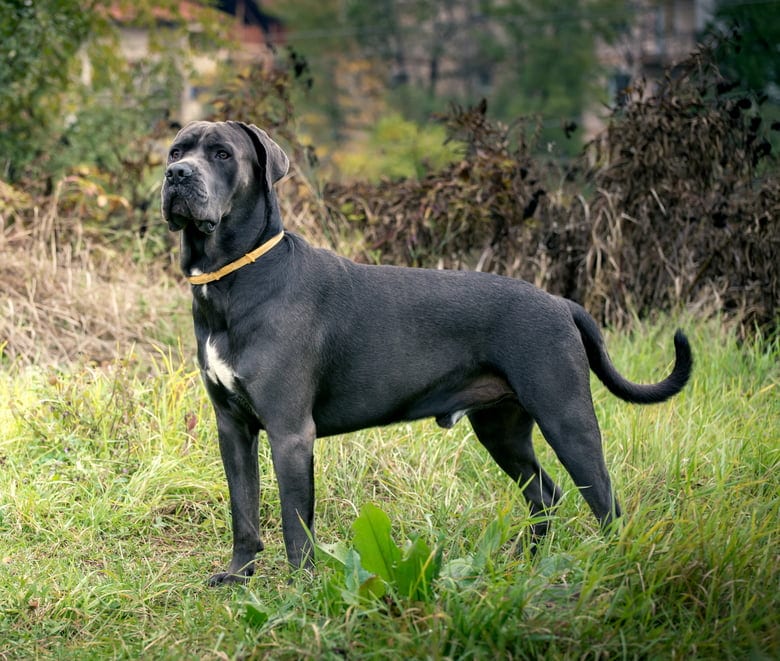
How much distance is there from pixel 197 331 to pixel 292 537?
87 centimetres

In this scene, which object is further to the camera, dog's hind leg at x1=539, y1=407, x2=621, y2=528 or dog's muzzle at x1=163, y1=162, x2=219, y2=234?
dog's hind leg at x1=539, y1=407, x2=621, y2=528

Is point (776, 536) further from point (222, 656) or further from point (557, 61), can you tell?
point (557, 61)

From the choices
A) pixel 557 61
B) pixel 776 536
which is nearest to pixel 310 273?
pixel 776 536

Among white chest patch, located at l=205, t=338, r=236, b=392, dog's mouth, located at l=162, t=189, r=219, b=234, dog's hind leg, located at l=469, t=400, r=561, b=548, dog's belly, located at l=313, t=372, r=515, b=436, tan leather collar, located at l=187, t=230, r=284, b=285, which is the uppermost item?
dog's mouth, located at l=162, t=189, r=219, b=234

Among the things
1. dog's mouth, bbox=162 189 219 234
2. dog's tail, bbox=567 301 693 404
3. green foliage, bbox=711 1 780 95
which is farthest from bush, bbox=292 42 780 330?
green foliage, bbox=711 1 780 95

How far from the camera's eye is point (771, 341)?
22.1ft

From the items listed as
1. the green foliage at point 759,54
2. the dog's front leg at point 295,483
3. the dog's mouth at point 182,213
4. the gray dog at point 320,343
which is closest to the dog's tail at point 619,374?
the gray dog at point 320,343

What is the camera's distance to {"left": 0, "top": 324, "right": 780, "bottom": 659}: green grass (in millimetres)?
2920

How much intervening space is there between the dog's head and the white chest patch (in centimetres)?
45

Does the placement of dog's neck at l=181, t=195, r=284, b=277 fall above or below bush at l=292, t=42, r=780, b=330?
above

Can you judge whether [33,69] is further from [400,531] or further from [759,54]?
[759,54]

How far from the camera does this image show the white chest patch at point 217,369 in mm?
3586

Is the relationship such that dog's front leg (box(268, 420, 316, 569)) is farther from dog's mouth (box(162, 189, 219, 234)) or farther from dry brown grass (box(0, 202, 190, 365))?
dry brown grass (box(0, 202, 190, 365))

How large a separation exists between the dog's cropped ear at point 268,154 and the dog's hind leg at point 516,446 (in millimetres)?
1315
